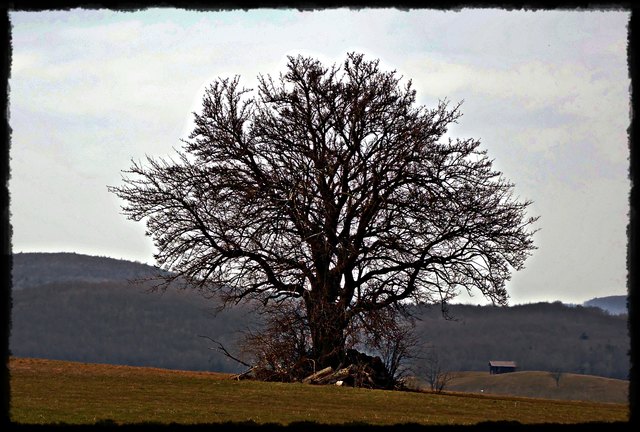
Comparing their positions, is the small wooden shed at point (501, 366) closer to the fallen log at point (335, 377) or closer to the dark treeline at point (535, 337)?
the dark treeline at point (535, 337)

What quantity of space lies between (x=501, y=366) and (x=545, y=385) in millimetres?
7005

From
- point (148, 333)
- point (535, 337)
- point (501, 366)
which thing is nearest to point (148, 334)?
point (148, 333)

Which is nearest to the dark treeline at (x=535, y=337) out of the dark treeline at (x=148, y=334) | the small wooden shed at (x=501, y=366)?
the dark treeline at (x=148, y=334)

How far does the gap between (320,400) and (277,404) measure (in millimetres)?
2337

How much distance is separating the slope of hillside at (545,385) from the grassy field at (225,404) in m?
69.8

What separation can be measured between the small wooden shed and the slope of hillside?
0.92 meters

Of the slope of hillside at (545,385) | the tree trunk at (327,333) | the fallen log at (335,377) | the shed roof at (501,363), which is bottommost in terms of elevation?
the fallen log at (335,377)

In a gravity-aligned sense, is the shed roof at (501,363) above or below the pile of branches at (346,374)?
above

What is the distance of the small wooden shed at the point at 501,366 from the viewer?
11512cm

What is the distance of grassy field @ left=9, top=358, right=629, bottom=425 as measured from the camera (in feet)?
75.9

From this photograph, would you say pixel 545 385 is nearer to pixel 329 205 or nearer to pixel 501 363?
pixel 501 363

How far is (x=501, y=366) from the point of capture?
123 m

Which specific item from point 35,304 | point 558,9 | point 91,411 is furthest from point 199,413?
point 35,304

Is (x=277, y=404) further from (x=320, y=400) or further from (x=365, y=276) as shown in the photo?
(x=365, y=276)
